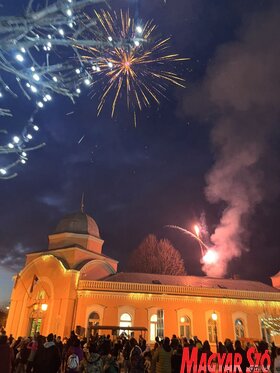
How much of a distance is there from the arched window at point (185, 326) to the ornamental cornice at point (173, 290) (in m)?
1.90

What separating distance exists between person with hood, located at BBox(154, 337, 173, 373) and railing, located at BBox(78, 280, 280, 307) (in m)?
18.7

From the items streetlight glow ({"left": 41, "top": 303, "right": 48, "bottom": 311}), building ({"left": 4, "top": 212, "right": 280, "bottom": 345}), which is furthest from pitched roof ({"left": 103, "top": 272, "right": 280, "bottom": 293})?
streetlight glow ({"left": 41, "top": 303, "right": 48, "bottom": 311})

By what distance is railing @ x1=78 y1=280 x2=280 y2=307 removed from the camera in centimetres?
2675

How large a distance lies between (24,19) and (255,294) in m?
29.1

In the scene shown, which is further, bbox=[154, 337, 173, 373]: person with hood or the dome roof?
the dome roof

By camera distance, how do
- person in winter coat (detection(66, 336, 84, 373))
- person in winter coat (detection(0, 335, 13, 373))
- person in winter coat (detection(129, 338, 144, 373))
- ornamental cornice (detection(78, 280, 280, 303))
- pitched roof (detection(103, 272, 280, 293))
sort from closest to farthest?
person in winter coat (detection(0, 335, 13, 373)) < person in winter coat (detection(66, 336, 84, 373)) < person in winter coat (detection(129, 338, 144, 373)) < ornamental cornice (detection(78, 280, 280, 303)) < pitched roof (detection(103, 272, 280, 293))

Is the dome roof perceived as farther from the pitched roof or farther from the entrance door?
the entrance door

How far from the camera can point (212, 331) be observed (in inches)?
1048

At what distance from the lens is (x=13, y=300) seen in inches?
1169

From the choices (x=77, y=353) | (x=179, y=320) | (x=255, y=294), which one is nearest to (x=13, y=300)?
(x=179, y=320)

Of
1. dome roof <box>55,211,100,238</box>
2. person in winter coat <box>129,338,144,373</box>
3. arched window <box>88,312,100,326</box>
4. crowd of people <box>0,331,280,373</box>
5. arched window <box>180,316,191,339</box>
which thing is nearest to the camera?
crowd of people <box>0,331,280,373</box>

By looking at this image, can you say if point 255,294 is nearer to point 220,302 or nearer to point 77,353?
point 220,302

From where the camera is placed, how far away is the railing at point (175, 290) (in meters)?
26.8
